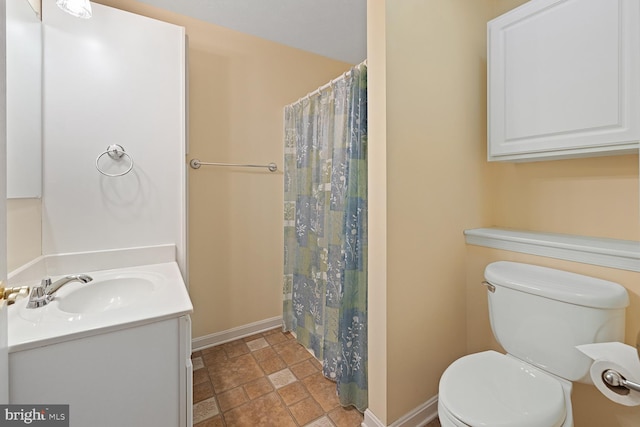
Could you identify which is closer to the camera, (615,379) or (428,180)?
(615,379)

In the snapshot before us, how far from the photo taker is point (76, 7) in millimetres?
1195

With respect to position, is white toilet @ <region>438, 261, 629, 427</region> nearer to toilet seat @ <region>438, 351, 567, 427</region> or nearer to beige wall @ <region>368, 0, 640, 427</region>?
toilet seat @ <region>438, 351, 567, 427</region>

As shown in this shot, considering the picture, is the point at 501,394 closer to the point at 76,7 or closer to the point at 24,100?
the point at 24,100

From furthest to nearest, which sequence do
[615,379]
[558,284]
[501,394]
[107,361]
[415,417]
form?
[415,417] < [558,284] < [501,394] < [107,361] < [615,379]

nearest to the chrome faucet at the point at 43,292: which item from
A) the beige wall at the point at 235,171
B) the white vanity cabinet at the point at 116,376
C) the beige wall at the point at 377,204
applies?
the white vanity cabinet at the point at 116,376

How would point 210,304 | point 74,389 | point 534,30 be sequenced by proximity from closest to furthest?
point 74,389 < point 534,30 < point 210,304

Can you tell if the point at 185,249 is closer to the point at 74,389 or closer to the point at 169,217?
the point at 169,217

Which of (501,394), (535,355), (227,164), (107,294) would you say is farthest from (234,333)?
(535,355)

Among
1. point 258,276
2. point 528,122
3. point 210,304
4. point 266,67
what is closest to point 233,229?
point 258,276

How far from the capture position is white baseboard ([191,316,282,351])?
2.02m

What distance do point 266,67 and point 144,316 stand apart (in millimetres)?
2042

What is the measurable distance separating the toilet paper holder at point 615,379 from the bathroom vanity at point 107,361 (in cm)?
135

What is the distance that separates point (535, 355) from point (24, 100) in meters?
2.42

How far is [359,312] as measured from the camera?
1.51m
